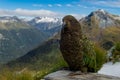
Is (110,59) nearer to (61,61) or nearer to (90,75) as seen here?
(61,61)

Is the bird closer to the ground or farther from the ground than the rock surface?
farther from the ground

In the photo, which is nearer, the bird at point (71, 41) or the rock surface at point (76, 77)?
the rock surface at point (76, 77)

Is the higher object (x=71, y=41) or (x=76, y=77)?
(x=71, y=41)

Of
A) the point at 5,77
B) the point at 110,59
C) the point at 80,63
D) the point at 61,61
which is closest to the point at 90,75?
the point at 80,63

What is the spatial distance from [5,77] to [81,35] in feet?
14.4

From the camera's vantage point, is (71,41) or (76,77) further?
(71,41)

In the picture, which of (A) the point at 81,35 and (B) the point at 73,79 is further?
Answer: (A) the point at 81,35

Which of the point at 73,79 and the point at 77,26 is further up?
the point at 77,26

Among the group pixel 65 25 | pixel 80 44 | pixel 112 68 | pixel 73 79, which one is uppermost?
pixel 65 25

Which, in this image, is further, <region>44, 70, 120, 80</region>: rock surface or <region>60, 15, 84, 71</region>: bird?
<region>60, 15, 84, 71</region>: bird

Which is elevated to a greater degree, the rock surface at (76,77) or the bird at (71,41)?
the bird at (71,41)

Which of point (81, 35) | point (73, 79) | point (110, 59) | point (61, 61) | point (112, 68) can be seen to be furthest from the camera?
point (110, 59)

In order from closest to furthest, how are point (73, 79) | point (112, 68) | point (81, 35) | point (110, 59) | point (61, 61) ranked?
point (73, 79) → point (81, 35) → point (61, 61) → point (112, 68) → point (110, 59)

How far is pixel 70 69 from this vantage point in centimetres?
972
